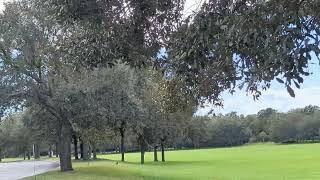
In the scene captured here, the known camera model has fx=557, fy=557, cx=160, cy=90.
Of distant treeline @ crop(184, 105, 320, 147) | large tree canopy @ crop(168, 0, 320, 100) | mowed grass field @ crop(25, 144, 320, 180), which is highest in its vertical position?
distant treeline @ crop(184, 105, 320, 147)

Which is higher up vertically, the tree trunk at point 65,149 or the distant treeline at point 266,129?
the distant treeline at point 266,129

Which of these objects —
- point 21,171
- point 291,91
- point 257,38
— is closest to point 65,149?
point 21,171

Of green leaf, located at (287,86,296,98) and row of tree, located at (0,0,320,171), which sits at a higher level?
row of tree, located at (0,0,320,171)

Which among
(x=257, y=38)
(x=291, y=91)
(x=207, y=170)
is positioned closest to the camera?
(x=291, y=91)

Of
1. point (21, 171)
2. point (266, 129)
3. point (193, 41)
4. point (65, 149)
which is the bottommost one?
point (21, 171)

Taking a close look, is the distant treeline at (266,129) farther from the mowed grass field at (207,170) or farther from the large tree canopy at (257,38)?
the large tree canopy at (257,38)

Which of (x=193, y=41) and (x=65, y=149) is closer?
(x=193, y=41)

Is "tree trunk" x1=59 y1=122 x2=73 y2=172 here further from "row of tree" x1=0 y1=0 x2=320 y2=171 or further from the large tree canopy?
the large tree canopy

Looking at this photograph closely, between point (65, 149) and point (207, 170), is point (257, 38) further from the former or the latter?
point (65, 149)

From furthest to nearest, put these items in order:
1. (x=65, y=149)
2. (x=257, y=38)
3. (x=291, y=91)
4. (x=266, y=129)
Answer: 1. (x=266, y=129)
2. (x=65, y=149)
3. (x=257, y=38)
4. (x=291, y=91)

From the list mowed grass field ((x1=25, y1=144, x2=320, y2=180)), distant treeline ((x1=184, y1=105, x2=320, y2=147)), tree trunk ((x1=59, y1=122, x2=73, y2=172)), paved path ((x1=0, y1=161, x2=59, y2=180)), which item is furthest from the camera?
distant treeline ((x1=184, y1=105, x2=320, y2=147))

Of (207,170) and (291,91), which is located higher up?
(291,91)

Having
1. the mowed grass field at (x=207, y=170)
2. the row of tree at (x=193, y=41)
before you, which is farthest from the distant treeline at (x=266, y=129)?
the row of tree at (x=193, y=41)

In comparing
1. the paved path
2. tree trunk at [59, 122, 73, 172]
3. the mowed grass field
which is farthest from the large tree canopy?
tree trunk at [59, 122, 73, 172]
